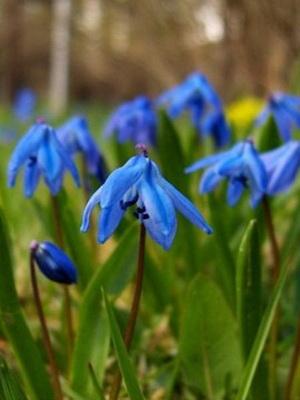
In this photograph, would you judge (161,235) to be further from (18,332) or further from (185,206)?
(18,332)

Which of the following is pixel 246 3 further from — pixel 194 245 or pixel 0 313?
pixel 0 313

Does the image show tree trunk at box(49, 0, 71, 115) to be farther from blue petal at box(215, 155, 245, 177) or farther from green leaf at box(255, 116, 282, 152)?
blue petal at box(215, 155, 245, 177)

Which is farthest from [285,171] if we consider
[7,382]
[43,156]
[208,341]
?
[7,382]


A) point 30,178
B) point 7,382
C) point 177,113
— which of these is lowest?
point 7,382

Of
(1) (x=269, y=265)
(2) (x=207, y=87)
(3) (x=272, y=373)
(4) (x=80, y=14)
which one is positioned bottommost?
(3) (x=272, y=373)

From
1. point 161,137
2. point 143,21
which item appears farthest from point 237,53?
point 161,137

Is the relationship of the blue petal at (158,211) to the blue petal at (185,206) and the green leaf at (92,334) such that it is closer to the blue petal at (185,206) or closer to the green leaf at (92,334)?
the blue petal at (185,206)

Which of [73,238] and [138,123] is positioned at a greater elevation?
[138,123]
